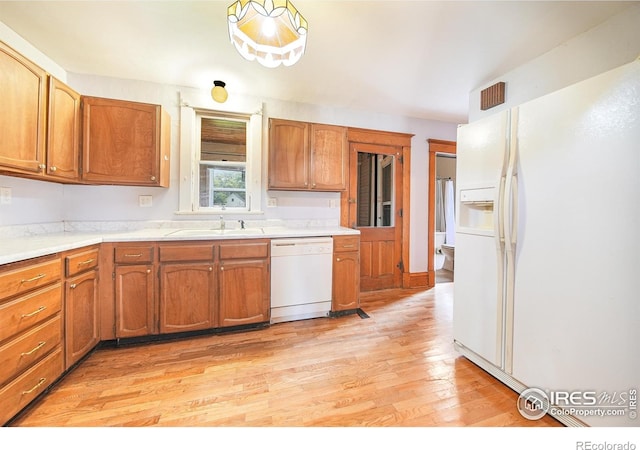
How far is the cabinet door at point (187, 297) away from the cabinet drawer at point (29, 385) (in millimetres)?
634

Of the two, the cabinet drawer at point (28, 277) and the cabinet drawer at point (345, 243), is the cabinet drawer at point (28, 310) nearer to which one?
the cabinet drawer at point (28, 277)

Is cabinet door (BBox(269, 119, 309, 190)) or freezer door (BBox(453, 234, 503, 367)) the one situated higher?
cabinet door (BBox(269, 119, 309, 190))

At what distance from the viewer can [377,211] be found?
354 centimetres

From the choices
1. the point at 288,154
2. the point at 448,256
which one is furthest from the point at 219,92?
the point at 448,256

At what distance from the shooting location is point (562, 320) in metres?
1.28

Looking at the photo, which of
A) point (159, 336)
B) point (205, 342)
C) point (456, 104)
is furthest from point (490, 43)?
point (159, 336)

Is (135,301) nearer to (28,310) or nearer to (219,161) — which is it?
(28,310)

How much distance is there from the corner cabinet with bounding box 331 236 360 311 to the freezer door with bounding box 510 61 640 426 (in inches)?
56.6

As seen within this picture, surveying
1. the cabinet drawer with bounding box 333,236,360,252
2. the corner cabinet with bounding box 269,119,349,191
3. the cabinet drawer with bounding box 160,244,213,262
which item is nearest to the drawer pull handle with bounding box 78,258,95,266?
the cabinet drawer with bounding box 160,244,213,262

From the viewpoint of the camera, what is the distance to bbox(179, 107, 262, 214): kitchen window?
2691mm

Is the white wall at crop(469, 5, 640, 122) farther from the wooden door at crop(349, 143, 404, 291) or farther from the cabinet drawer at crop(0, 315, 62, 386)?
the cabinet drawer at crop(0, 315, 62, 386)

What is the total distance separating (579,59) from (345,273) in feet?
8.18

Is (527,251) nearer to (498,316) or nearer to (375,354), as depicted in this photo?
(498,316)

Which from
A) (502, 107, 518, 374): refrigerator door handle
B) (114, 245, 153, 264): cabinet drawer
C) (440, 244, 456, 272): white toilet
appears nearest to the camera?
(502, 107, 518, 374): refrigerator door handle
